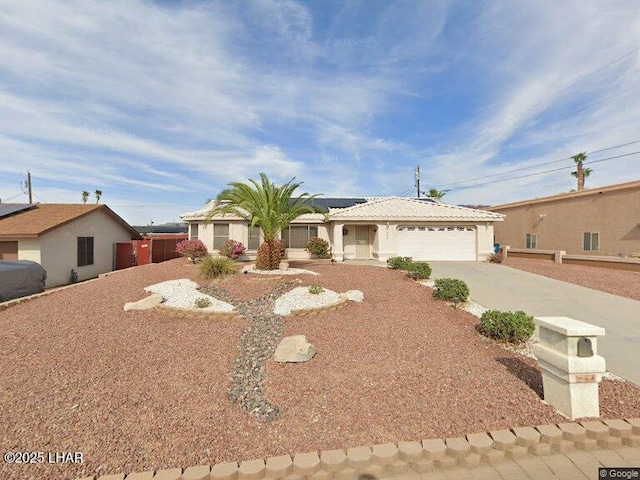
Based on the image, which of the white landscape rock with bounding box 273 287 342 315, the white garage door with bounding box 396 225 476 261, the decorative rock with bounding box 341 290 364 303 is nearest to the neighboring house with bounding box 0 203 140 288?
the white landscape rock with bounding box 273 287 342 315

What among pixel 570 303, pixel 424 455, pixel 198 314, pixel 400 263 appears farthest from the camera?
pixel 400 263

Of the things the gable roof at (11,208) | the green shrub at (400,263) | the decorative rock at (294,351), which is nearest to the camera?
the decorative rock at (294,351)

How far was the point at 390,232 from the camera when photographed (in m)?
19.6

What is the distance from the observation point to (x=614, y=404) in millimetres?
4238

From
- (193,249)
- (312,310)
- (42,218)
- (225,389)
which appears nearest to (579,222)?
(312,310)

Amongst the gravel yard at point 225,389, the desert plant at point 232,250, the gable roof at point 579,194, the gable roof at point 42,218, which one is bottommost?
the gravel yard at point 225,389

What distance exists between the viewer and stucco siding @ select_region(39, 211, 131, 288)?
15.3 meters

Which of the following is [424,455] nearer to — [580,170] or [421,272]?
[421,272]

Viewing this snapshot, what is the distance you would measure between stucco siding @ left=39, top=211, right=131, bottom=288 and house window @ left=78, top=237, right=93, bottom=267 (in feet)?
0.76

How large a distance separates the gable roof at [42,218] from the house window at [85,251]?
1511 mm

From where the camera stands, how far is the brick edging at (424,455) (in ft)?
10.3

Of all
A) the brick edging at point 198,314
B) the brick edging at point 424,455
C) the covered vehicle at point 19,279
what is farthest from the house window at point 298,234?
the brick edging at point 424,455

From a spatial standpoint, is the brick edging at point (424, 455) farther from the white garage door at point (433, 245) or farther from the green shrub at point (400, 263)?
the white garage door at point (433, 245)

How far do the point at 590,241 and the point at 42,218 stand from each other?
3362cm
